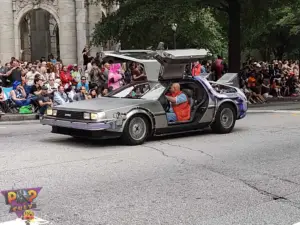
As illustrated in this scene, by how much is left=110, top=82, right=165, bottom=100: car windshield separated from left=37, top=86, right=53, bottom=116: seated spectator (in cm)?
484

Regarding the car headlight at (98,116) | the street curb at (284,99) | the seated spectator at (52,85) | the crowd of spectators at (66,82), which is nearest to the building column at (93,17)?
the crowd of spectators at (66,82)

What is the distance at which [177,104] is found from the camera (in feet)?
34.7

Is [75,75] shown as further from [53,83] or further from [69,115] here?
[69,115]

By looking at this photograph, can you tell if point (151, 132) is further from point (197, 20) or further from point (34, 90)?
point (197, 20)

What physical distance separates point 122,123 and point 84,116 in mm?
739

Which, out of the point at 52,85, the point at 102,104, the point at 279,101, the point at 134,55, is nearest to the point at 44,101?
the point at 52,85

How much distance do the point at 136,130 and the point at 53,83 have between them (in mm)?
7534

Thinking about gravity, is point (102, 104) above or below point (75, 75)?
below

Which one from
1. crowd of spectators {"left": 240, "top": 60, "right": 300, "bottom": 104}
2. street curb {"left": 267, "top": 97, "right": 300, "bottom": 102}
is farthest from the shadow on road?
street curb {"left": 267, "top": 97, "right": 300, "bottom": 102}

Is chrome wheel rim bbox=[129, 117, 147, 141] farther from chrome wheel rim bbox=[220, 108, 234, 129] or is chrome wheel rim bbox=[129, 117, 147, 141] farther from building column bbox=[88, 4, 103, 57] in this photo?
building column bbox=[88, 4, 103, 57]

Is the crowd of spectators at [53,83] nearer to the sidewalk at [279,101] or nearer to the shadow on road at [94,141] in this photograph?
the shadow on road at [94,141]

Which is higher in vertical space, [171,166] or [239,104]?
[239,104]

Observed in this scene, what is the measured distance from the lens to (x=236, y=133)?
11727 millimetres

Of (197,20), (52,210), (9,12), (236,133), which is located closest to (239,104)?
(236,133)
